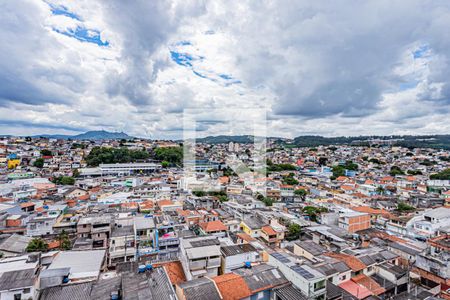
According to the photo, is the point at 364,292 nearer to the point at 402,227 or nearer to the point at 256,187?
the point at 402,227

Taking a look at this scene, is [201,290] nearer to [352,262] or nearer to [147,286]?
[147,286]

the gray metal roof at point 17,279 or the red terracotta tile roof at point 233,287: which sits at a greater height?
the gray metal roof at point 17,279

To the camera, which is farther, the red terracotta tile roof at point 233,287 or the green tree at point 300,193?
the green tree at point 300,193

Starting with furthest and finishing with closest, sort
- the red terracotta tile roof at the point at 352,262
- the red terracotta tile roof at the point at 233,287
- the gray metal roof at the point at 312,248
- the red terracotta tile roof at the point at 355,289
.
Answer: the gray metal roof at the point at 312,248 < the red terracotta tile roof at the point at 352,262 < the red terracotta tile roof at the point at 355,289 < the red terracotta tile roof at the point at 233,287

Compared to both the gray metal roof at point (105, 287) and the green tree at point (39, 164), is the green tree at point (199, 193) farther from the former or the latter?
the green tree at point (39, 164)

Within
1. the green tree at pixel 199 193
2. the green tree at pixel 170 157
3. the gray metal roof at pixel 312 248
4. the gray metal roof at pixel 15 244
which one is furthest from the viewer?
the green tree at pixel 170 157

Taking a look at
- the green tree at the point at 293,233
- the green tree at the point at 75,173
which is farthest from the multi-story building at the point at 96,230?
the green tree at the point at 75,173

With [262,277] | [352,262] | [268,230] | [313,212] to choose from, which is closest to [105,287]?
[262,277]

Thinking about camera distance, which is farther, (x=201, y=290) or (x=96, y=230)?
(x=96, y=230)

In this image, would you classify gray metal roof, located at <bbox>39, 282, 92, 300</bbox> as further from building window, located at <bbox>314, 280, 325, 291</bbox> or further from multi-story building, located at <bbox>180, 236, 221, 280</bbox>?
building window, located at <bbox>314, 280, 325, 291</bbox>
